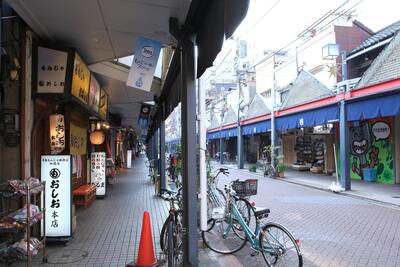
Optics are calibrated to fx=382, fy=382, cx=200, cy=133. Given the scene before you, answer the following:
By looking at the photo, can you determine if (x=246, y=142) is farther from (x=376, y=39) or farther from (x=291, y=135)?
(x=376, y=39)

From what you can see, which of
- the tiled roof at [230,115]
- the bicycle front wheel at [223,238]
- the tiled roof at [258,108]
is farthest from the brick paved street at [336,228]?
the tiled roof at [230,115]

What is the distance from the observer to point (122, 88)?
12367mm

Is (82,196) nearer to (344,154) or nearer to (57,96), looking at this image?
(57,96)

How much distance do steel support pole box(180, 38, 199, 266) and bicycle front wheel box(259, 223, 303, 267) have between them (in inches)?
47.1

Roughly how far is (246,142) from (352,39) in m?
21.8

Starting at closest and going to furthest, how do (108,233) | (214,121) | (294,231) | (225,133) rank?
(108,233)
(294,231)
(225,133)
(214,121)

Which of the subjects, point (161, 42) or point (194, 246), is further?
point (161, 42)

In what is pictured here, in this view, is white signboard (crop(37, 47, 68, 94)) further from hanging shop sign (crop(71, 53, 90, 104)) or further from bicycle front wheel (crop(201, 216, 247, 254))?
bicycle front wheel (crop(201, 216, 247, 254))

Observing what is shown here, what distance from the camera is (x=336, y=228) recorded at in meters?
8.80

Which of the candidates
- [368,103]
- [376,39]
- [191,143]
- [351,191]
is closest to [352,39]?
[376,39]

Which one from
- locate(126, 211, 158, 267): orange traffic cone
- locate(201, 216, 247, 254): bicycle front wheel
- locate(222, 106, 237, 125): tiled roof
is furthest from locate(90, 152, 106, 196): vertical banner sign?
locate(222, 106, 237, 125): tiled roof

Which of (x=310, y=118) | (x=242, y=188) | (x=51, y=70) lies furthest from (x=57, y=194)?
(x=310, y=118)

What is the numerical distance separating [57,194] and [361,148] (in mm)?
16450

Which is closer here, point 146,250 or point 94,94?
point 146,250
